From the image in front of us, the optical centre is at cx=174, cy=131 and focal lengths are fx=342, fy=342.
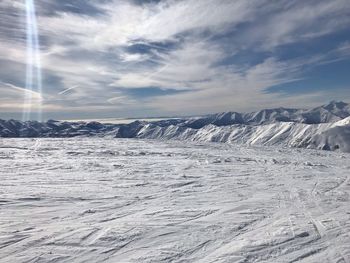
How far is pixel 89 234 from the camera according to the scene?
14.5 metres

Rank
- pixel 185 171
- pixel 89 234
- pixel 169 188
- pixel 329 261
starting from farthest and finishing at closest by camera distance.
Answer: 1. pixel 185 171
2. pixel 169 188
3. pixel 89 234
4. pixel 329 261

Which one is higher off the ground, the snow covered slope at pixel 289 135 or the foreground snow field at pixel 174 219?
the snow covered slope at pixel 289 135

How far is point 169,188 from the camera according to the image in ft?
87.5

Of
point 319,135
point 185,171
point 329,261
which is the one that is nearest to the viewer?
point 329,261

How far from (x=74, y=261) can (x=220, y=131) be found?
149 m

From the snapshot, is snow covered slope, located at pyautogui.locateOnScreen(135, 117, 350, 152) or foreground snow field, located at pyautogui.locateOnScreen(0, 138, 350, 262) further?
snow covered slope, located at pyautogui.locateOnScreen(135, 117, 350, 152)

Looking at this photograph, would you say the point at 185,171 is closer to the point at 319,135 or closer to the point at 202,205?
the point at 202,205

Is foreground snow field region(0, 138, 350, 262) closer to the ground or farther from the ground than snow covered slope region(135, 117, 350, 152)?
closer to the ground

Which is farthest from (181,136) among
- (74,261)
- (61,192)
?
(74,261)

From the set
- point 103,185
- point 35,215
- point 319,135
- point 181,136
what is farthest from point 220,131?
point 35,215

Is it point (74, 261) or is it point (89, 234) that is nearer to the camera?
point (74, 261)

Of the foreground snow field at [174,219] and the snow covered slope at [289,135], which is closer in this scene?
the foreground snow field at [174,219]

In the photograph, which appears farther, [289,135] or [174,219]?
[289,135]

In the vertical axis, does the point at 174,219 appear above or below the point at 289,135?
below
